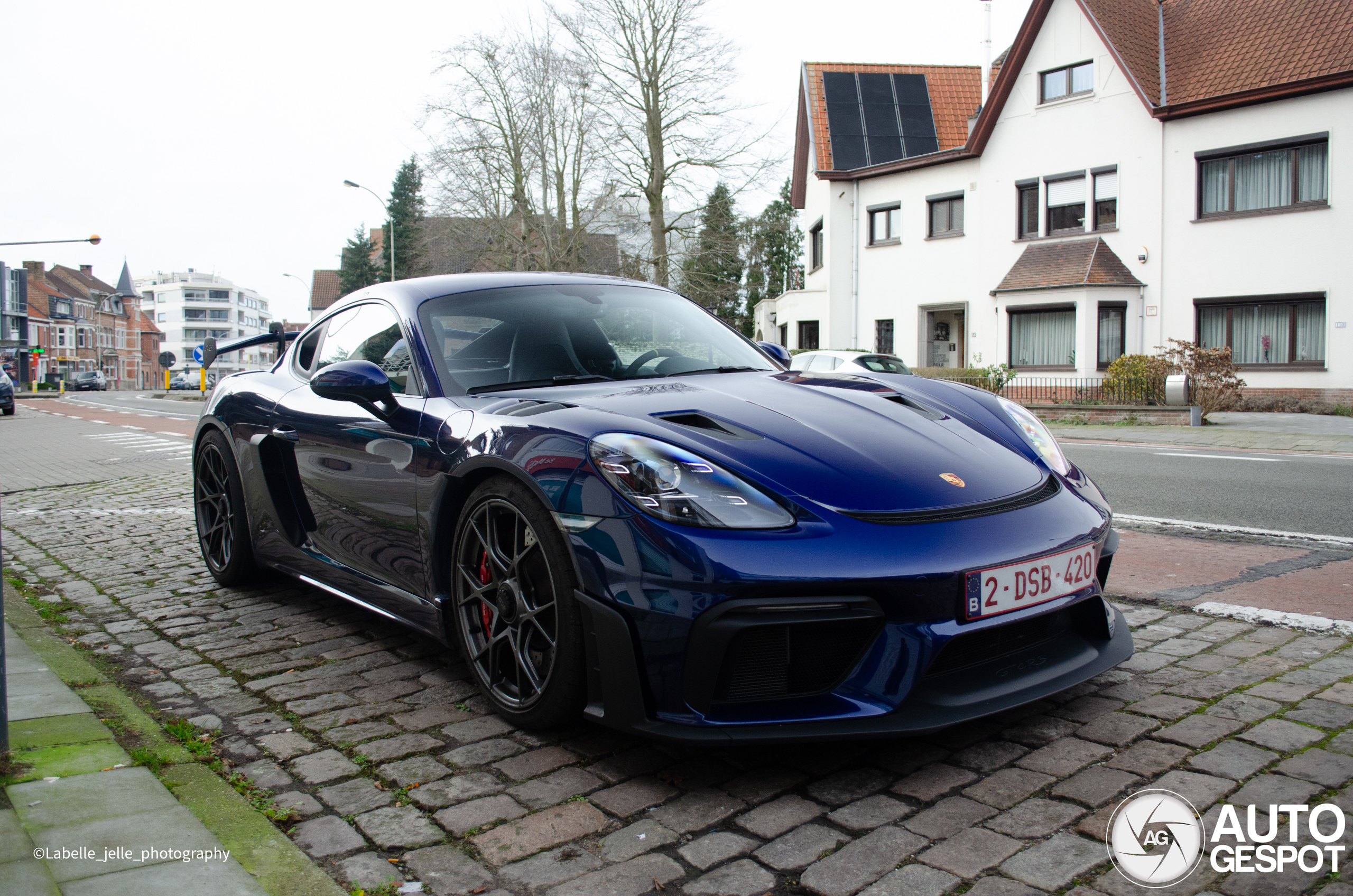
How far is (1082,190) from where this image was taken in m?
25.0

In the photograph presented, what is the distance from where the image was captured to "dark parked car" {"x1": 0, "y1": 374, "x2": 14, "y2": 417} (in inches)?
1000

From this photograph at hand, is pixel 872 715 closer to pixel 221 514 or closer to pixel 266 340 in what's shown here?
pixel 221 514

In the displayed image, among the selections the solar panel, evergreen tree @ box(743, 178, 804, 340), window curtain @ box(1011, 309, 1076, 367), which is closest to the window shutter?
window curtain @ box(1011, 309, 1076, 367)

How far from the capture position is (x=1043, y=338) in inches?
1011

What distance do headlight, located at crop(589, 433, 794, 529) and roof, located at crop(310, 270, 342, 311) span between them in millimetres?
95840

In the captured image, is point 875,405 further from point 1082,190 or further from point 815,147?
point 815,147

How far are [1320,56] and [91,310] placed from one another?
113856 millimetres

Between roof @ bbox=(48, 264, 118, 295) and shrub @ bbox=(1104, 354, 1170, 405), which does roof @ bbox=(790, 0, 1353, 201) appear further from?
roof @ bbox=(48, 264, 118, 295)

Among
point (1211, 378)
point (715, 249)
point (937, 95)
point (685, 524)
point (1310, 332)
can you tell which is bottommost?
point (685, 524)

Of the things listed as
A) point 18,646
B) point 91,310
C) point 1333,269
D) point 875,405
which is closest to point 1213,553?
point 875,405

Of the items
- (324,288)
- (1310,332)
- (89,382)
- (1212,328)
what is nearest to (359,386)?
(1310,332)

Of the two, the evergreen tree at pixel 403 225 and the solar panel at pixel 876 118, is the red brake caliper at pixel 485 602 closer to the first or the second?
the solar panel at pixel 876 118

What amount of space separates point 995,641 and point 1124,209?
80.5 ft

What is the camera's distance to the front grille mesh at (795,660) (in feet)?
7.75
